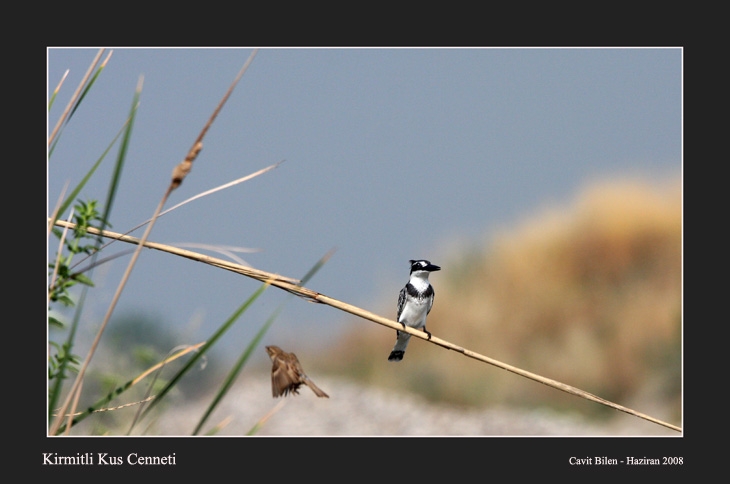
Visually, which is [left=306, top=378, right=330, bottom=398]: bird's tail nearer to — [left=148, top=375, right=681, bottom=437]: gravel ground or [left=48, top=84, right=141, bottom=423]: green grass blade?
[left=48, top=84, right=141, bottom=423]: green grass blade

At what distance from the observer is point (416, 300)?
685 centimetres

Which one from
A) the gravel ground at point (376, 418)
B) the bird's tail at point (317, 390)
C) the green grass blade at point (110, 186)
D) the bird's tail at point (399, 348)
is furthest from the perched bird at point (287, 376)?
the gravel ground at point (376, 418)

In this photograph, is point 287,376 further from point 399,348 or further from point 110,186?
point 399,348

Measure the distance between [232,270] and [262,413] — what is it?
361 inches

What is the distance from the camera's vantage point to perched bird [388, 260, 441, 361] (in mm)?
6855

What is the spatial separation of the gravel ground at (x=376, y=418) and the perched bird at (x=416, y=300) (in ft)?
13.5

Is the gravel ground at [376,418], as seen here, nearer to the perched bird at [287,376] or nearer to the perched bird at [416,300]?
the perched bird at [416,300]

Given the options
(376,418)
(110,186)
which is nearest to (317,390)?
(110,186)

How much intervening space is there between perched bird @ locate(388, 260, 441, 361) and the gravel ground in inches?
162

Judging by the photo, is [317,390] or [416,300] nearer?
[317,390]

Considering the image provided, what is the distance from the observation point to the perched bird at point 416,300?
6855mm

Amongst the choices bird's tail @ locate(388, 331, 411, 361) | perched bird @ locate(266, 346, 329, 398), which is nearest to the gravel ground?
bird's tail @ locate(388, 331, 411, 361)

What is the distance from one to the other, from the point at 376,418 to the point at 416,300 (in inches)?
204

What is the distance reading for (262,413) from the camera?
1185cm
